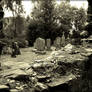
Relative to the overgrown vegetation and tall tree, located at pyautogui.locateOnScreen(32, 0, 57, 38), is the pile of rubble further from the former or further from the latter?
tall tree, located at pyautogui.locateOnScreen(32, 0, 57, 38)

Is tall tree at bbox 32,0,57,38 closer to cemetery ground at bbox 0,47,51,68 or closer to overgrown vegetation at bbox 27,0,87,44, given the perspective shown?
overgrown vegetation at bbox 27,0,87,44

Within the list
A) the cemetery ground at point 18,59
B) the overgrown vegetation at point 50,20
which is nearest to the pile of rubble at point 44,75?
the cemetery ground at point 18,59

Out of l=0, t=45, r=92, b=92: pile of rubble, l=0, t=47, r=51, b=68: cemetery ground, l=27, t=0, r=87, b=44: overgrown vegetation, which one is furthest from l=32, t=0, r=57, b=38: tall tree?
l=0, t=45, r=92, b=92: pile of rubble

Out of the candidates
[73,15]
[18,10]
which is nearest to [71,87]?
[18,10]

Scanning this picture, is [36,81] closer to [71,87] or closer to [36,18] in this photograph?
[71,87]

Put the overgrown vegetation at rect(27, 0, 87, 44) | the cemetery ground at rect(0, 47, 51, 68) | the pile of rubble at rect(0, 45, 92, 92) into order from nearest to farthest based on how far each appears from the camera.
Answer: the pile of rubble at rect(0, 45, 92, 92), the cemetery ground at rect(0, 47, 51, 68), the overgrown vegetation at rect(27, 0, 87, 44)

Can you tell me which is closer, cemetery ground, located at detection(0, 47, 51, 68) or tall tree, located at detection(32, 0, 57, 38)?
cemetery ground, located at detection(0, 47, 51, 68)

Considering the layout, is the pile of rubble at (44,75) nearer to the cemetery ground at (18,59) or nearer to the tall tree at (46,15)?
the cemetery ground at (18,59)

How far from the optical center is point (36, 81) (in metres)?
4.21

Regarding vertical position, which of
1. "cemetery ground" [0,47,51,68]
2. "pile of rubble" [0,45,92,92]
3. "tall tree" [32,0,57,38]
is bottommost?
"cemetery ground" [0,47,51,68]

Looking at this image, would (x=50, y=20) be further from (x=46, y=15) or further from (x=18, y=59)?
(x=18, y=59)

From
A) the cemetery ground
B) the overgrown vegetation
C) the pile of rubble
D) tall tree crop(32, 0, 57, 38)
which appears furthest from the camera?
tall tree crop(32, 0, 57, 38)

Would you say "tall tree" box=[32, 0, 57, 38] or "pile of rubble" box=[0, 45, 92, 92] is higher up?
"tall tree" box=[32, 0, 57, 38]

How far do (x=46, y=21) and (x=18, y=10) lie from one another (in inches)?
193
